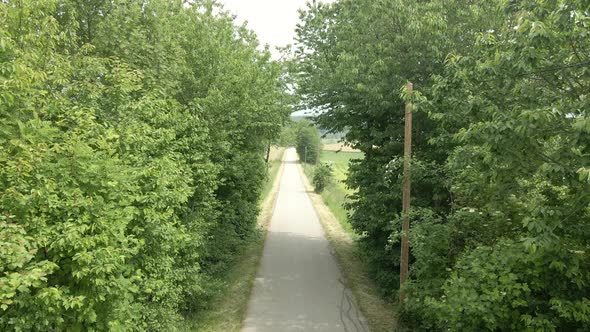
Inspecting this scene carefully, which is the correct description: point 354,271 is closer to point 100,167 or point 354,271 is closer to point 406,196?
point 406,196

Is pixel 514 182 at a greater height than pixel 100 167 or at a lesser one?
lesser

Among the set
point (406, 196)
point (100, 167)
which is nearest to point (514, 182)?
point (406, 196)

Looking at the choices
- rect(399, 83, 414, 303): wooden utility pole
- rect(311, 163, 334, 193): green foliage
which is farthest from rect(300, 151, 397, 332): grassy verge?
rect(311, 163, 334, 193): green foliage

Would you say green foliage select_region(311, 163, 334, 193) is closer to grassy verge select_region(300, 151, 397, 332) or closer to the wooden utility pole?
grassy verge select_region(300, 151, 397, 332)

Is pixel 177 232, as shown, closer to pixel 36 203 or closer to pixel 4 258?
pixel 36 203

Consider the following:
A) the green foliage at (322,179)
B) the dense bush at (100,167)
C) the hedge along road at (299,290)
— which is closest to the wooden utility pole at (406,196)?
the hedge along road at (299,290)

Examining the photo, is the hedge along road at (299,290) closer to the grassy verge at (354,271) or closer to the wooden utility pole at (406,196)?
the grassy verge at (354,271)

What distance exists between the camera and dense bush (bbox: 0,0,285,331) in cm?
402

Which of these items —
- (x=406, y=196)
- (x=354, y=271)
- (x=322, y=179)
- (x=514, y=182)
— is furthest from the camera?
(x=322, y=179)

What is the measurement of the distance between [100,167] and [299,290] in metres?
7.56

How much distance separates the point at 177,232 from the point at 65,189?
8.49 ft

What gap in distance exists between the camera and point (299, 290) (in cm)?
1106

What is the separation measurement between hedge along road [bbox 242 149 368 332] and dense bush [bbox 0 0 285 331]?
169cm

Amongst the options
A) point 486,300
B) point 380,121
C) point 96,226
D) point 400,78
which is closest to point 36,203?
point 96,226
